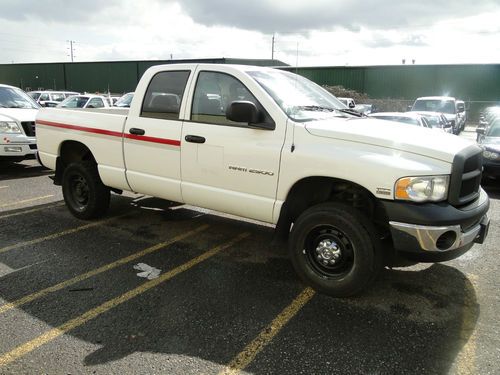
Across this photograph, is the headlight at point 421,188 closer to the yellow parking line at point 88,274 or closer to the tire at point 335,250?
the tire at point 335,250

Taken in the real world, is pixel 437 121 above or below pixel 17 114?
below

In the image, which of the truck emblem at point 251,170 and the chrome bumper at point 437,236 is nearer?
the chrome bumper at point 437,236

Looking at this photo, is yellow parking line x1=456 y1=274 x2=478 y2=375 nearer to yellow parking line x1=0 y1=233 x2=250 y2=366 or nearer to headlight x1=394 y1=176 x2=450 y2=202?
headlight x1=394 y1=176 x2=450 y2=202

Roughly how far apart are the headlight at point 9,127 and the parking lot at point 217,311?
4.23 m

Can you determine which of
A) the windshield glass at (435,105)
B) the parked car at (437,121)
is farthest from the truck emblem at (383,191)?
the windshield glass at (435,105)

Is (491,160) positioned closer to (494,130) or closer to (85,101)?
(494,130)

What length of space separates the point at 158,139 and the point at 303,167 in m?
1.78

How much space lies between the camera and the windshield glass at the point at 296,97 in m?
4.09


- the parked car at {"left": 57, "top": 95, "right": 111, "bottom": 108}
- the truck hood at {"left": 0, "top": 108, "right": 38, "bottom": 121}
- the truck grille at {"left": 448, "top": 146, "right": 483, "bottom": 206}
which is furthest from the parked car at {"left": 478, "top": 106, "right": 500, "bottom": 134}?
the parked car at {"left": 57, "top": 95, "right": 111, "bottom": 108}

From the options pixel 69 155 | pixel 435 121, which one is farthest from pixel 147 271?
pixel 435 121

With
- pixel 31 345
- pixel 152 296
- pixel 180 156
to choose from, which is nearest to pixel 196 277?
pixel 152 296

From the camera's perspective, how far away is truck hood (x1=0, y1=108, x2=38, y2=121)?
906cm

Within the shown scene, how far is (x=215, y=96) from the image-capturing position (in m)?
4.48

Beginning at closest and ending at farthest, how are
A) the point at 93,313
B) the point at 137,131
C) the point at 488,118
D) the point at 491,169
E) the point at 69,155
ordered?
the point at 93,313
the point at 137,131
the point at 69,155
the point at 491,169
the point at 488,118
